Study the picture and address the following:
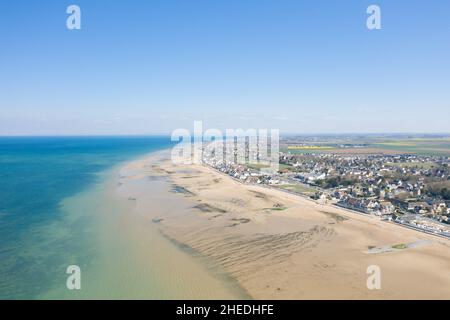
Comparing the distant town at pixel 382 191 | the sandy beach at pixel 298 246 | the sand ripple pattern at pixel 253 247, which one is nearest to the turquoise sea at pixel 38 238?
the sandy beach at pixel 298 246

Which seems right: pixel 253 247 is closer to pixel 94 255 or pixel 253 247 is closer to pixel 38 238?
pixel 94 255

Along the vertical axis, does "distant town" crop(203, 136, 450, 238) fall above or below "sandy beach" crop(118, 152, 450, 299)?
above

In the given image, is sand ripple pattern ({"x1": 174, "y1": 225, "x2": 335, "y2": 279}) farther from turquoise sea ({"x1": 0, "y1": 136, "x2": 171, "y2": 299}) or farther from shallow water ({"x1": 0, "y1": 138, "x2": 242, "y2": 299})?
turquoise sea ({"x1": 0, "y1": 136, "x2": 171, "y2": 299})

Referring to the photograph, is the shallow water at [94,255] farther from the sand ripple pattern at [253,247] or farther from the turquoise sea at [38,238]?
the sand ripple pattern at [253,247]

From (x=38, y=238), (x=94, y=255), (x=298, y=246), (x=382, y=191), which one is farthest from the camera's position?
(x=382, y=191)

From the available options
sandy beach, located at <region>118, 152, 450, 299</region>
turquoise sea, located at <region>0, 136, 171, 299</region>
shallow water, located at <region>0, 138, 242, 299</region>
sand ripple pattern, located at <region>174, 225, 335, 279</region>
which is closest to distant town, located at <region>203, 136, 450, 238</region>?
sandy beach, located at <region>118, 152, 450, 299</region>

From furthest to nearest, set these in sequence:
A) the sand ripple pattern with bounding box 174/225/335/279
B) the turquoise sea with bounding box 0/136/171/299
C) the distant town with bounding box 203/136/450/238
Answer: the distant town with bounding box 203/136/450/238
the sand ripple pattern with bounding box 174/225/335/279
the turquoise sea with bounding box 0/136/171/299

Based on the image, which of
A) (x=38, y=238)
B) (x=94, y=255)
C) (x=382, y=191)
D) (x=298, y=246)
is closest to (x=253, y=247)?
(x=298, y=246)

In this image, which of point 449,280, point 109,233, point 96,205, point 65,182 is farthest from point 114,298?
point 65,182
